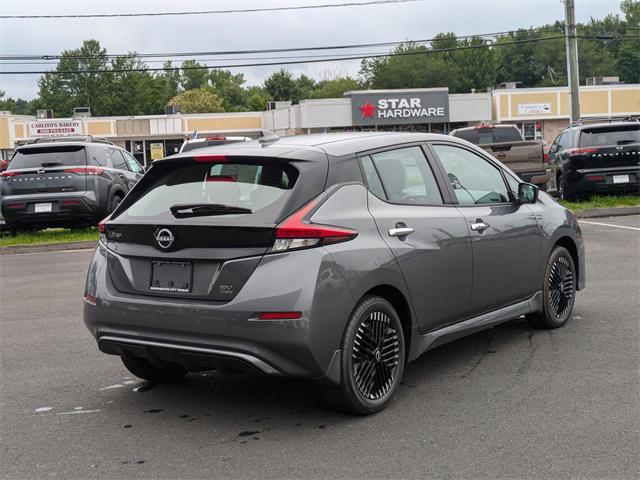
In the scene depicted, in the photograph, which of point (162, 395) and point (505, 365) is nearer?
point (162, 395)

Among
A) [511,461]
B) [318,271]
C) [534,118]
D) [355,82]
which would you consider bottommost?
[511,461]

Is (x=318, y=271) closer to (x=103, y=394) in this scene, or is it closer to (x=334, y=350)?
(x=334, y=350)

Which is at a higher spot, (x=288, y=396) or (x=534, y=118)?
(x=534, y=118)

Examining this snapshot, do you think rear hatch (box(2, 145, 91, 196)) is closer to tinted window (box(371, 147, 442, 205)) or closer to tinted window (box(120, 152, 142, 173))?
tinted window (box(120, 152, 142, 173))

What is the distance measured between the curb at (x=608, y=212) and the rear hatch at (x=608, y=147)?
0.97 meters

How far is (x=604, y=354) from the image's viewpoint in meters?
5.99

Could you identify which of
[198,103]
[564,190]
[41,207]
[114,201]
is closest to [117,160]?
[114,201]

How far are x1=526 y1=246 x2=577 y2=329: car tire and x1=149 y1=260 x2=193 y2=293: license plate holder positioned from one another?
3255 mm

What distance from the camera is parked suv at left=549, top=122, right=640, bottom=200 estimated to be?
A: 16688 mm

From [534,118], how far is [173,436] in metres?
54.2

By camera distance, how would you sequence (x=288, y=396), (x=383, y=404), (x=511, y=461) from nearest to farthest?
(x=511, y=461) → (x=383, y=404) → (x=288, y=396)

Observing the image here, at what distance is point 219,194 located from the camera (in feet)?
15.7

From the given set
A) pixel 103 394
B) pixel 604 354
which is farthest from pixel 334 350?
pixel 604 354

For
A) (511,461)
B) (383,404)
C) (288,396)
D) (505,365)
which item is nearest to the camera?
(511,461)
